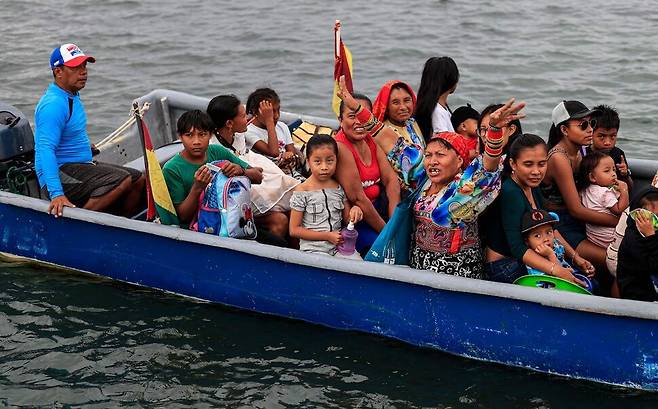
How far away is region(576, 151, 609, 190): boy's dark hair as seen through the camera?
674cm

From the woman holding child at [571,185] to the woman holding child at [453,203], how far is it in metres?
0.78

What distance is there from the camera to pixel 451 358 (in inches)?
256

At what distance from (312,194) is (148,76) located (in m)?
8.06

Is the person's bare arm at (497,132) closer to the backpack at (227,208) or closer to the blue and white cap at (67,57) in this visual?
the backpack at (227,208)

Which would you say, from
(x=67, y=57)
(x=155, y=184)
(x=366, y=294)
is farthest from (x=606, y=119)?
(x=67, y=57)

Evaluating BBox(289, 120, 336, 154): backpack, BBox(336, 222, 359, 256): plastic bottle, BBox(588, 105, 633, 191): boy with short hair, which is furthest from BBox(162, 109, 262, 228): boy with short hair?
BBox(588, 105, 633, 191): boy with short hair

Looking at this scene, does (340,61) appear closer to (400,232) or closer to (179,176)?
(179,176)

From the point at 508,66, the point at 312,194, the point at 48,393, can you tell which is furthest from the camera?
the point at 508,66

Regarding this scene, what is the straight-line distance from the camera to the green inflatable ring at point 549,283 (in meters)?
→ 6.05

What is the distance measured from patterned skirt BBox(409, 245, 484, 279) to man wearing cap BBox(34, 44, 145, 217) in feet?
7.98

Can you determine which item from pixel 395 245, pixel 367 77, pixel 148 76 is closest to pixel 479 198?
pixel 395 245

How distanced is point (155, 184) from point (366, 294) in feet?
5.16

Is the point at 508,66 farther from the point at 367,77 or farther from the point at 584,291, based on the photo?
the point at 584,291

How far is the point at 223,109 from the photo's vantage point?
24.0 ft
